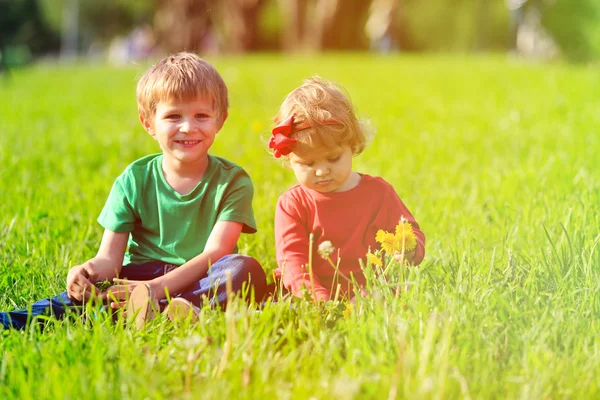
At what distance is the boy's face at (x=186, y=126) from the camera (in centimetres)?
282

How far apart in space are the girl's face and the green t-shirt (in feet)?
1.04

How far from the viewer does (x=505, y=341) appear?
2.17 m

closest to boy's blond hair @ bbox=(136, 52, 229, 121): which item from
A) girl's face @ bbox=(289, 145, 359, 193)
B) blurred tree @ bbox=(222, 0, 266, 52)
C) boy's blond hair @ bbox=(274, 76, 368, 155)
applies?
boy's blond hair @ bbox=(274, 76, 368, 155)

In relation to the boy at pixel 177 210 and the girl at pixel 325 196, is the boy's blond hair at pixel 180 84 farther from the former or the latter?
the girl at pixel 325 196

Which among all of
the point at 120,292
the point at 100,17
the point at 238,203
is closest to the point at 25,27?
the point at 100,17

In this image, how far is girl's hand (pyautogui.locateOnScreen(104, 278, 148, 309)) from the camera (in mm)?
2598

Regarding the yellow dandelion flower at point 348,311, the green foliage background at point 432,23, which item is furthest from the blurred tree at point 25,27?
the yellow dandelion flower at point 348,311

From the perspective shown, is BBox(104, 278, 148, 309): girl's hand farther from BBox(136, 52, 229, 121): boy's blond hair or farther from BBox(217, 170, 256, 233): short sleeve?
BBox(136, 52, 229, 121): boy's blond hair

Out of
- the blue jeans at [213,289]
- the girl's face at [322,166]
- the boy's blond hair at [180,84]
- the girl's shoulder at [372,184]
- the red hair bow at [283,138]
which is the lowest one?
the blue jeans at [213,289]

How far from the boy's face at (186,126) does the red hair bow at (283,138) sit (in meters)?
0.32

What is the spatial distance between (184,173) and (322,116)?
0.70 metres

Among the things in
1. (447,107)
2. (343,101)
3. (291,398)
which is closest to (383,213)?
(343,101)

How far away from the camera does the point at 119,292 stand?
2.68 m

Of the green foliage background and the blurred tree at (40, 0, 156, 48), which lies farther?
the blurred tree at (40, 0, 156, 48)
